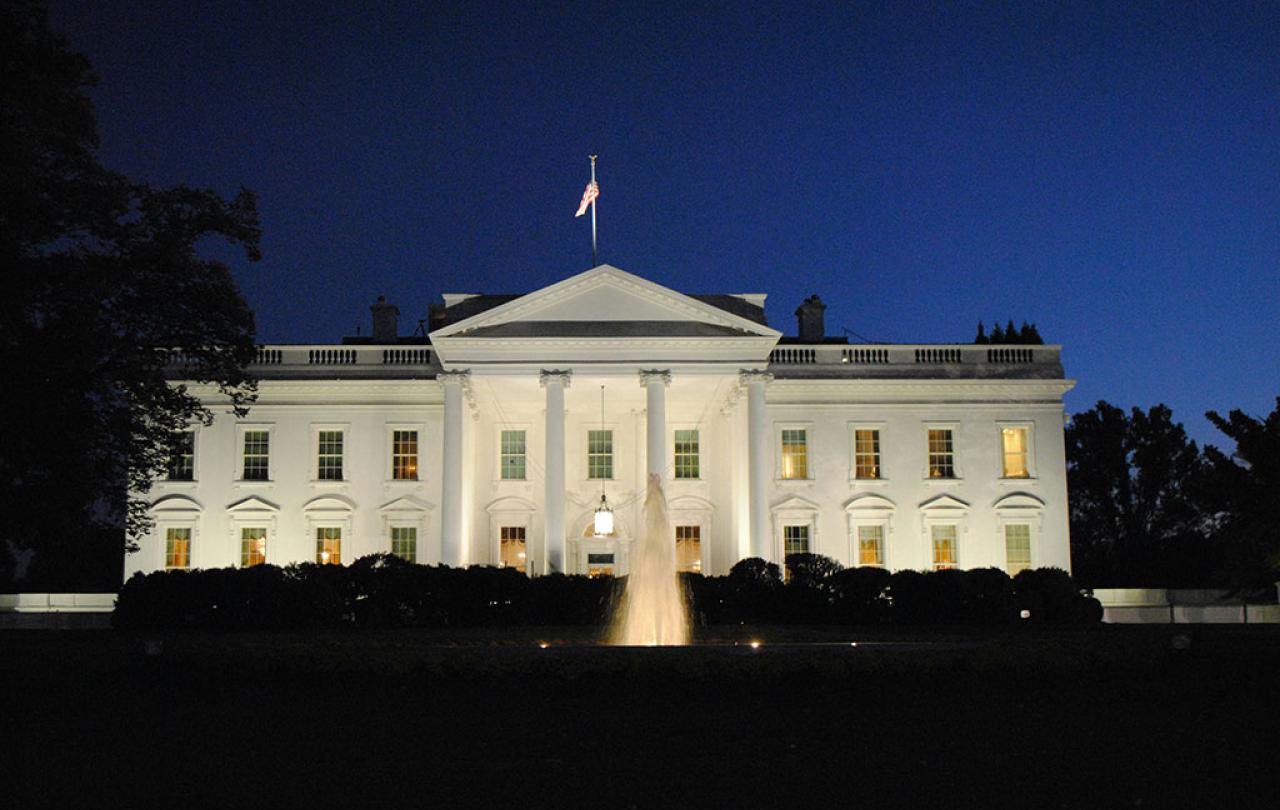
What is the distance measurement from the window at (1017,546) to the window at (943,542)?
1.73m

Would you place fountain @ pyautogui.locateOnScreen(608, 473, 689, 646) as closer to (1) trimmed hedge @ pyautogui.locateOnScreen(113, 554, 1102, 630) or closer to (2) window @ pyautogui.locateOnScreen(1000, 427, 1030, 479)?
(1) trimmed hedge @ pyautogui.locateOnScreen(113, 554, 1102, 630)

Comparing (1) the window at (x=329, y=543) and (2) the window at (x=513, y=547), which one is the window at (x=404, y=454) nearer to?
(1) the window at (x=329, y=543)

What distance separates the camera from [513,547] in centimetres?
3966

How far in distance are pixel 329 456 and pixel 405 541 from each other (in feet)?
12.0

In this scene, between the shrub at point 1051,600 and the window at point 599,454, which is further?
the window at point 599,454

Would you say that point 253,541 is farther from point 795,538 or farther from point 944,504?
point 944,504

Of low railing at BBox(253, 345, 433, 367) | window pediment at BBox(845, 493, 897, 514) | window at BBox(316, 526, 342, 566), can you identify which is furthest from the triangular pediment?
window at BBox(316, 526, 342, 566)

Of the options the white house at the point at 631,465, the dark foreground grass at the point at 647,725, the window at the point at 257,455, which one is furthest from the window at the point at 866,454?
the dark foreground grass at the point at 647,725

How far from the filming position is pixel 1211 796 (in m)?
8.73

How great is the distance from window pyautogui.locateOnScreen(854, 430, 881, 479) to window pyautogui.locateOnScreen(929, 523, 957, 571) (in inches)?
101

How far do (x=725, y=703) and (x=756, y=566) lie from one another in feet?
61.6

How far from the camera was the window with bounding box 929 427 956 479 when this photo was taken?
40000mm

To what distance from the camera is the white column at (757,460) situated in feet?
114

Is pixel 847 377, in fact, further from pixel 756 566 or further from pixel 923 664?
pixel 923 664
